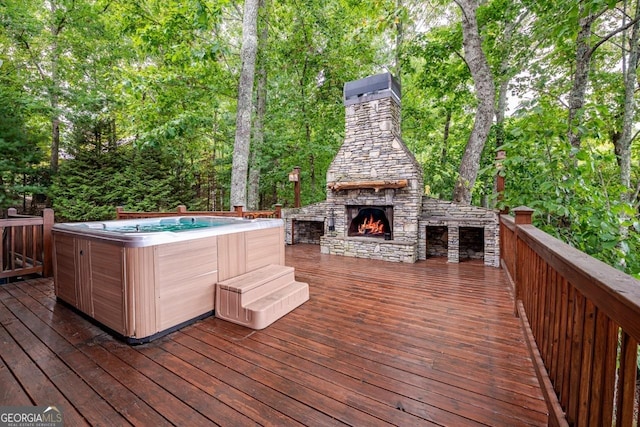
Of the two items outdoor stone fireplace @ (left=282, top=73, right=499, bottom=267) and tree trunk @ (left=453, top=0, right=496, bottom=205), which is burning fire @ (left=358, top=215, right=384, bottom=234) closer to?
outdoor stone fireplace @ (left=282, top=73, right=499, bottom=267)

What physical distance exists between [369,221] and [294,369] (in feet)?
15.1

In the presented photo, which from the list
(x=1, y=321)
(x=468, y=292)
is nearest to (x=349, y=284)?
(x=468, y=292)

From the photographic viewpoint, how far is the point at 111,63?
9523 mm

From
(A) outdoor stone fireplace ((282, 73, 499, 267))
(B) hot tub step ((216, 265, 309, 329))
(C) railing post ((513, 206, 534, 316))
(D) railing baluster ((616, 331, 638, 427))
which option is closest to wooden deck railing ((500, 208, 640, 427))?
(D) railing baluster ((616, 331, 638, 427))

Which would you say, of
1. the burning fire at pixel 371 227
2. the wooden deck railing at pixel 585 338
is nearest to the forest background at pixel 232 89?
the burning fire at pixel 371 227

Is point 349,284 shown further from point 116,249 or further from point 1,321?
point 1,321

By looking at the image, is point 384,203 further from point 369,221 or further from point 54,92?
point 54,92

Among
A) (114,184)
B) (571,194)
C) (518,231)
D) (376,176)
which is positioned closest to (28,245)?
(114,184)

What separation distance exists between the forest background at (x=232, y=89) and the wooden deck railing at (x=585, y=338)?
5.46m

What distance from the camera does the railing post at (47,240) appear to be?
12.4 ft

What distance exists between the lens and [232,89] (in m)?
8.27

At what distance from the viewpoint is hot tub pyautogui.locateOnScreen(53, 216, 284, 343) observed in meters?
A: 2.12

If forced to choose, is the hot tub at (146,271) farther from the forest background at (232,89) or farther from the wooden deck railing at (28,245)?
the forest background at (232,89)

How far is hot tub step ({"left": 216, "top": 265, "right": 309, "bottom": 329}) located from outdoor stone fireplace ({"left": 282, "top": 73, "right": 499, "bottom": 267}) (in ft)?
10.0
